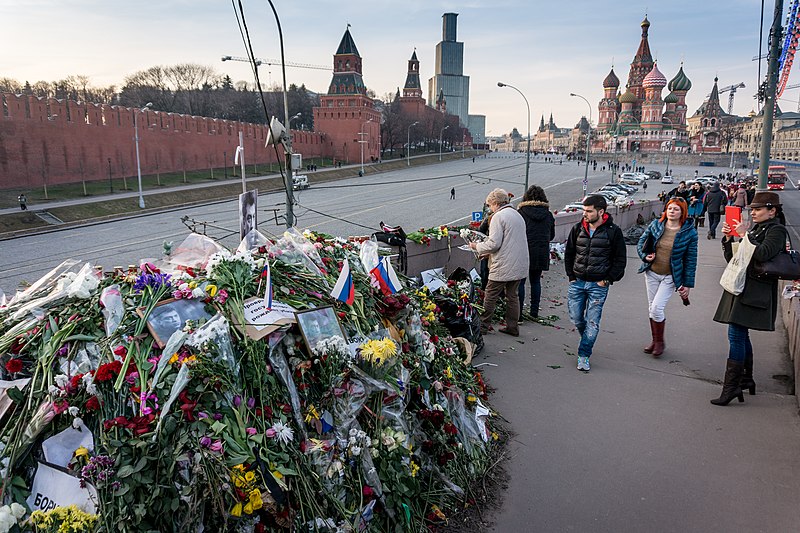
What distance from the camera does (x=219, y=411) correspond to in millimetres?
2723

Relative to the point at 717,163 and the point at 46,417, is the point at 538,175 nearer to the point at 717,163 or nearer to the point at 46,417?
the point at 717,163

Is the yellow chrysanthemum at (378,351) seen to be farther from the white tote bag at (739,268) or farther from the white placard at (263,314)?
the white tote bag at (739,268)

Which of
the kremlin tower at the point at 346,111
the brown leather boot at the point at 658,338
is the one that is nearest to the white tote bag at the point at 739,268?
the brown leather boot at the point at 658,338

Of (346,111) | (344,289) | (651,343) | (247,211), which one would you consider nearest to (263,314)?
(344,289)

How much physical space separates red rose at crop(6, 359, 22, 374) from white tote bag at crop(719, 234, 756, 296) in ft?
16.4

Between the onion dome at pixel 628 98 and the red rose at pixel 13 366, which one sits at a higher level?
the onion dome at pixel 628 98

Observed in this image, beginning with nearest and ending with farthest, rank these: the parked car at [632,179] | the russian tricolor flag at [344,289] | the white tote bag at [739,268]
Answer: the russian tricolor flag at [344,289] → the white tote bag at [739,268] → the parked car at [632,179]

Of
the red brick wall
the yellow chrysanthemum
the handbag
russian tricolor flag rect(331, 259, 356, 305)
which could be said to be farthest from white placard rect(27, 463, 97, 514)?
the red brick wall

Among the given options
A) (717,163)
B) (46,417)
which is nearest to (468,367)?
(46,417)

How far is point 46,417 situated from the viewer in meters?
2.56

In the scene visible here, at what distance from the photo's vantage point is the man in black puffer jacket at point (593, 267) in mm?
5027

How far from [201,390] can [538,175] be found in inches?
2619

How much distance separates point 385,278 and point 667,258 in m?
3.02

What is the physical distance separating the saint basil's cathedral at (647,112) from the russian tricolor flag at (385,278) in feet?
344
